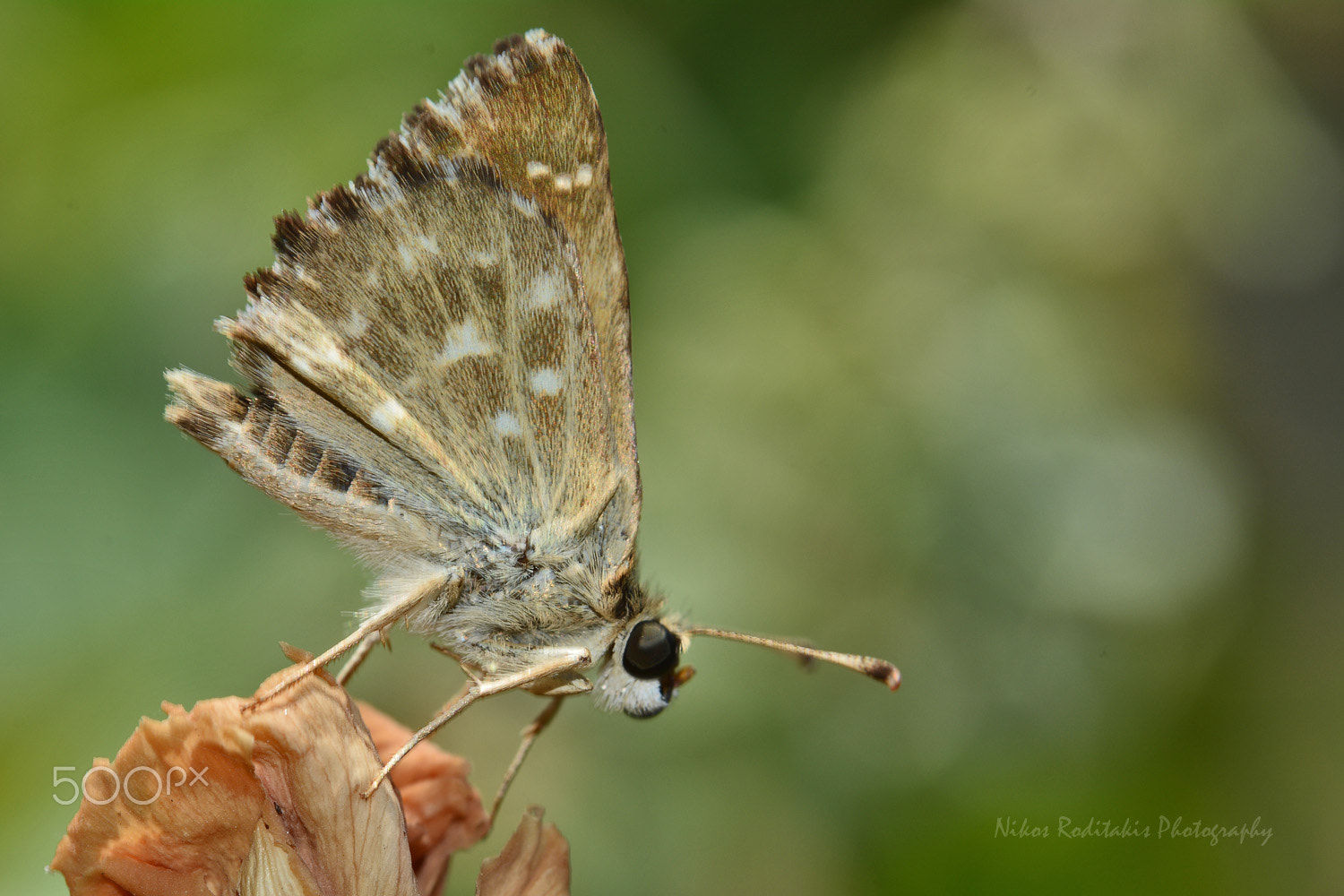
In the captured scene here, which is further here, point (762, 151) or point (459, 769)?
point (762, 151)

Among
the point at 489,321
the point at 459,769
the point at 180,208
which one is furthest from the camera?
the point at 180,208

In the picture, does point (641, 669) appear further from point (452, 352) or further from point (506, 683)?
point (452, 352)

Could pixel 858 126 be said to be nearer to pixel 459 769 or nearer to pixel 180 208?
pixel 180 208

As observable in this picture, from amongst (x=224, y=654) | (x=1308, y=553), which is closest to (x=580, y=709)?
(x=224, y=654)

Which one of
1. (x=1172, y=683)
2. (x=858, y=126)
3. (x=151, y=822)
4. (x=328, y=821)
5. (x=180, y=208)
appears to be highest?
(x=180, y=208)

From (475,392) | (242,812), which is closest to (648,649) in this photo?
(475,392)
